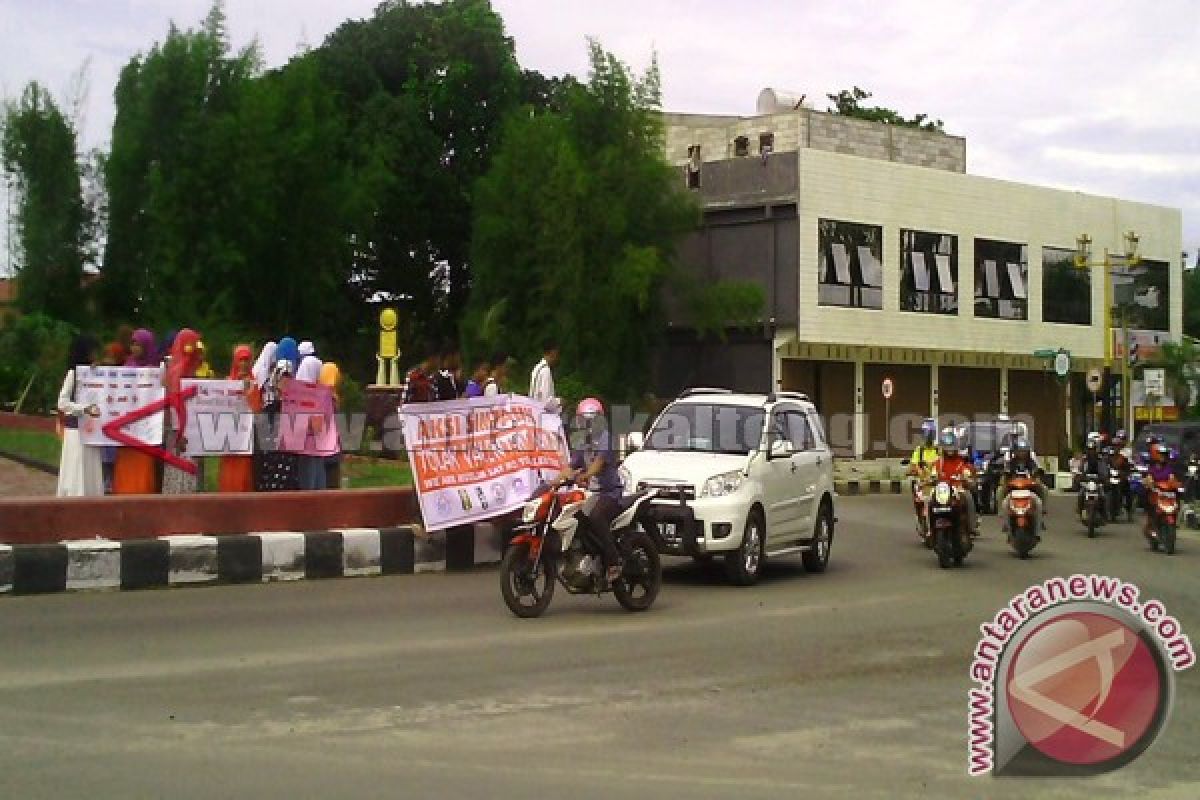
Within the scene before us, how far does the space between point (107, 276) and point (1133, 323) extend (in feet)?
121

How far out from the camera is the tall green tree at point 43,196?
33438mm

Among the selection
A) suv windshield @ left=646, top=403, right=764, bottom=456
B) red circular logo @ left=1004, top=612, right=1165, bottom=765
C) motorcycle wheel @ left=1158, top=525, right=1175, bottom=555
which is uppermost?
suv windshield @ left=646, top=403, right=764, bottom=456

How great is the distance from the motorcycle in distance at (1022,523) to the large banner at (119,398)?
1036 centimetres

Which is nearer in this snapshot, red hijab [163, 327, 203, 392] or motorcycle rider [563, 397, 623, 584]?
motorcycle rider [563, 397, 623, 584]

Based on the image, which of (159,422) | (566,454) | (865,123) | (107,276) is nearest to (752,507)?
(566,454)

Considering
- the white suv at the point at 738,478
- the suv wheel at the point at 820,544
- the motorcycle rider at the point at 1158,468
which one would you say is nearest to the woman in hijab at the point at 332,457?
the white suv at the point at 738,478

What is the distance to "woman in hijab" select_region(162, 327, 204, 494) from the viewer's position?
47.3ft

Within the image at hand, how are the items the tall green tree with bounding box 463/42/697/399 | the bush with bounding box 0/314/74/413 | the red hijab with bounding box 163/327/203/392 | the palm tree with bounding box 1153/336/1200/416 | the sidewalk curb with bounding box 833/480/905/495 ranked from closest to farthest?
the red hijab with bounding box 163/327/203/392, the bush with bounding box 0/314/74/413, the sidewalk curb with bounding box 833/480/905/495, the tall green tree with bounding box 463/42/697/399, the palm tree with bounding box 1153/336/1200/416

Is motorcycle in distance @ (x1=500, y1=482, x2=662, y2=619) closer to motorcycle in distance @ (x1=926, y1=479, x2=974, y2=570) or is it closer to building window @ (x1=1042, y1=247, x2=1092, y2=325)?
motorcycle in distance @ (x1=926, y1=479, x2=974, y2=570)

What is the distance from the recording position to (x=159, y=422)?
14312 mm

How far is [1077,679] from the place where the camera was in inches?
239

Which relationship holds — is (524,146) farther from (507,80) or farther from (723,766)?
(723,766)

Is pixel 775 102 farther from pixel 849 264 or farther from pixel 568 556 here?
pixel 568 556

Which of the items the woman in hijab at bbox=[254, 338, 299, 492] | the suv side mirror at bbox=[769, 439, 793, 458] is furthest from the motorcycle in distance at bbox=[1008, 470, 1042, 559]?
the woman in hijab at bbox=[254, 338, 299, 492]
